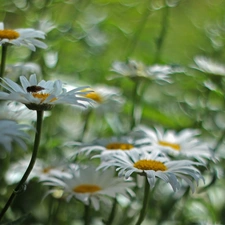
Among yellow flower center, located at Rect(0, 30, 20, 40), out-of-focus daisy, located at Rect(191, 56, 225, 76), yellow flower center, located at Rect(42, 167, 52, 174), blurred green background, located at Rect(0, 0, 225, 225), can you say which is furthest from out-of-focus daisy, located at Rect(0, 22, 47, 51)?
out-of-focus daisy, located at Rect(191, 56, 225, 76)

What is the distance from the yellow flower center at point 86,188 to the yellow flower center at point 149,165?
0.30 ft

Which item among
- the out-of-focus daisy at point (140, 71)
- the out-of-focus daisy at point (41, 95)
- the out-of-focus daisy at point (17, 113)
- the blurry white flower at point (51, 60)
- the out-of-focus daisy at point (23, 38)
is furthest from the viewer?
the blurry white flower at point (51, 60)

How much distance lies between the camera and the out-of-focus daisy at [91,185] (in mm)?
629

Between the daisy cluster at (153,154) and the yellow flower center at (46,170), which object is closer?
the daisy cluster at (153,154)

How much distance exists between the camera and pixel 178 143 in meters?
0.82

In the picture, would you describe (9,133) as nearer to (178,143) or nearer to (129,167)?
(129,167)

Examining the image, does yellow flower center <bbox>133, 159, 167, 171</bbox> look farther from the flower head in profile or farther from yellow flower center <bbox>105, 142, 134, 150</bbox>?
the flower head in profile

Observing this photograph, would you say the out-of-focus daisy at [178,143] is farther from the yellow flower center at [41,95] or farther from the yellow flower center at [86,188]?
the yellow flower center at [41,95]

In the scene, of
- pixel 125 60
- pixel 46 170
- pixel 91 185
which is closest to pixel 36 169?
pixel 46 170

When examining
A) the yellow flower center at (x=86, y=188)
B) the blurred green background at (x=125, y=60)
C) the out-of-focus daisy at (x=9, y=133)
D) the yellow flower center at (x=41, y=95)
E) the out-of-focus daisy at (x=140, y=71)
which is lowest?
the blurred green background at (x=125, y=60)

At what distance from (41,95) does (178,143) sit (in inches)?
13.6

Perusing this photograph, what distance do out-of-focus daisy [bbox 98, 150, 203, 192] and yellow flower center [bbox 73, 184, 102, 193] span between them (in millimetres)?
66

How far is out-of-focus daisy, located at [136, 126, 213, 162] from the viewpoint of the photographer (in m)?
0.72

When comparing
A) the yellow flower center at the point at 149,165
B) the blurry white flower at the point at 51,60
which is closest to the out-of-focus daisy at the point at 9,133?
the yellow flower center at the point at 149,165
